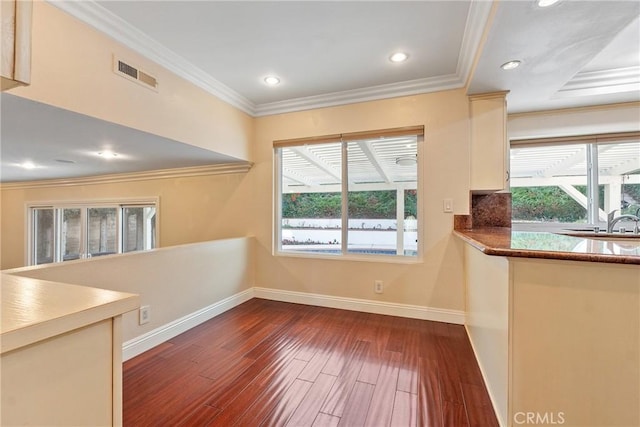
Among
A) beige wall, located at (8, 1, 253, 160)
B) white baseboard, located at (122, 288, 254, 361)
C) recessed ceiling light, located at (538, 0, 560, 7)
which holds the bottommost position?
white baseboard, located at (122, 288, 254, 361)

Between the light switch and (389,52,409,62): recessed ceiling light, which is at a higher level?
(389,52,409,62): recessed ceiling light

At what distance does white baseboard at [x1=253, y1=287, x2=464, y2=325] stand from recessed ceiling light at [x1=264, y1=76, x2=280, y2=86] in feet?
7.82

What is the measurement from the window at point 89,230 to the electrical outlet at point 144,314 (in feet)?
8.06


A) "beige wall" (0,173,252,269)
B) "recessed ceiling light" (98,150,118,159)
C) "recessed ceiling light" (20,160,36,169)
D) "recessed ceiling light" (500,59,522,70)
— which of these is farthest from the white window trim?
"recessed ceiling light" (20,160,36,169)

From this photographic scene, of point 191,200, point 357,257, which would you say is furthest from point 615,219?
point 191,200

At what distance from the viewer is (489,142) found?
260 centimetres

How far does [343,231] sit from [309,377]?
166 cm

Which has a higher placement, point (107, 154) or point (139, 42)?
point (139, 42)

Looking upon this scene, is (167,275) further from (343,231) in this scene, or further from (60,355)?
(60,355)

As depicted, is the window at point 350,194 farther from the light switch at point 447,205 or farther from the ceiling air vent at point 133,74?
the ceiling air vent at point 133,74

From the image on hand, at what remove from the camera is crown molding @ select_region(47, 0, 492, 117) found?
1741 mm

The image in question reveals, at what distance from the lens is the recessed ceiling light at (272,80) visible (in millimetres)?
2715

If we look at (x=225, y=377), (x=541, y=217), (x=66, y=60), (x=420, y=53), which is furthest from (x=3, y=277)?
(x=541, y=217)

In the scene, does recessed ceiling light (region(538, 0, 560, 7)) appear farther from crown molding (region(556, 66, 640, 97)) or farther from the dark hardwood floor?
the dark hardwood floor
